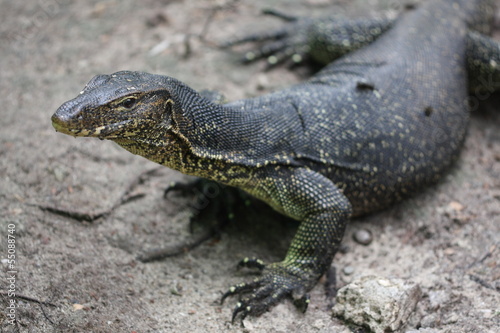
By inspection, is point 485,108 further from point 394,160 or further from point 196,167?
point 196,167

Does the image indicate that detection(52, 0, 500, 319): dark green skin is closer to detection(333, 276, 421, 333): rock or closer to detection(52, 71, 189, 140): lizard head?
detection(52, 71, 189, 140): lizard head

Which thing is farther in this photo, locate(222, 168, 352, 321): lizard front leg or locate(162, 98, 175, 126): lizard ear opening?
locate(222, 168, 352, 321): lizard front leg

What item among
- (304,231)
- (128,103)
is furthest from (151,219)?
(128,103)

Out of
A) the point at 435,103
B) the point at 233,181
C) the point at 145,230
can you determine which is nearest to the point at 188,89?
the point at 233,181

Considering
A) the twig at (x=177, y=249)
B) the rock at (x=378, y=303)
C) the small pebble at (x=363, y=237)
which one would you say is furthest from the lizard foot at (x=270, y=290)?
the small pebble at (x=363, y=237)

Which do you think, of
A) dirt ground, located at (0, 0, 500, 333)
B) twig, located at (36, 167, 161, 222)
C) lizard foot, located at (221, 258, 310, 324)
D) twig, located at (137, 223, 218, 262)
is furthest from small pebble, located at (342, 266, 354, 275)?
twig, located at (36, 167, 161, 222)

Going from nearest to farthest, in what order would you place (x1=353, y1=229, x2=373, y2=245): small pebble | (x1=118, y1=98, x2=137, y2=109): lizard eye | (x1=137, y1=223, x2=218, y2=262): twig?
(x1=118, y1=98, x2=137, y2=109): lizard eye, (x1=137, y1=223, x2=218, y2=262): twig, (x1=353, y1=229, x2=373, y2=245): small pebble

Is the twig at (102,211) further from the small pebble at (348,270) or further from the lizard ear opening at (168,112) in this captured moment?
the small pebble at (348,270)
